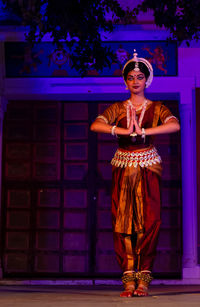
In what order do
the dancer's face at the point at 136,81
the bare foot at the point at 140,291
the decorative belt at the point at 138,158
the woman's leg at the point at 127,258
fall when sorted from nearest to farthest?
1. the bare foot at the point at 140,291
2. the woman's leg at the point at 127,258
3. the decorative belt at the point at 138,158
4. the dancer's face at the point at 136,81

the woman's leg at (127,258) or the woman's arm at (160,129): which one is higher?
the woman's arm at (160,129)

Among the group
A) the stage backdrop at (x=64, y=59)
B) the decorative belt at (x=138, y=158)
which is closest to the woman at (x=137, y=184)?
the decorative belt at (x=138, y=158)

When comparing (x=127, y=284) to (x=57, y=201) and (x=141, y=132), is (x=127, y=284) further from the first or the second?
(x=57, y=201)

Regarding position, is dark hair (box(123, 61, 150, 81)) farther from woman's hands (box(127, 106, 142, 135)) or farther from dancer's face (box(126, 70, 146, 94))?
woman's hands (box(127, 106, 142, 135))

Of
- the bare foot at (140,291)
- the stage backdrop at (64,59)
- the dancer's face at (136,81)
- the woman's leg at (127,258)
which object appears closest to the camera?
the bare foot at (140,291)

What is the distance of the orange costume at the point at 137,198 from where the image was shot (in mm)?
4121

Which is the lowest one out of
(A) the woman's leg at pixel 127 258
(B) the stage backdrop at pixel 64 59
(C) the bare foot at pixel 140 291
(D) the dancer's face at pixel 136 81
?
(C) the bare foot at pixel 140 291

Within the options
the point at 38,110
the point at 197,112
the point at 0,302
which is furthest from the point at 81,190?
the point at 0,302

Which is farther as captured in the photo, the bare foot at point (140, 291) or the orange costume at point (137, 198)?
the orange costume at point (137, 198)

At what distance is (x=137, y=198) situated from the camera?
4188 millimetres

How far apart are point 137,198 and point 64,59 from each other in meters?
2.56

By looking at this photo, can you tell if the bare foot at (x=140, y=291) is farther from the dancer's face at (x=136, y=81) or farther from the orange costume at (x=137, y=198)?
the dancer's face at (x=136, y=81)

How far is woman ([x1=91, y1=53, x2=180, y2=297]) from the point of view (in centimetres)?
408

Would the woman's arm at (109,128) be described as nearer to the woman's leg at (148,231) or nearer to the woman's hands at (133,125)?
the woman's hands at (133,125)
